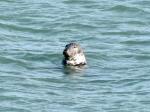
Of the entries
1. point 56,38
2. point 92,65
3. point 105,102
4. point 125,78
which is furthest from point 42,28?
point 105,102

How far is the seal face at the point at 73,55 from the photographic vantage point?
18.8 meters

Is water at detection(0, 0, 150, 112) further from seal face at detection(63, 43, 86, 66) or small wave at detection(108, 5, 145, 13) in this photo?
seal face at detection(63, 43, 86, 66)

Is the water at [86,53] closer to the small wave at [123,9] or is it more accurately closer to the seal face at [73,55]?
the small wave at [123,9]

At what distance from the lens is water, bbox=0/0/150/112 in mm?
16250

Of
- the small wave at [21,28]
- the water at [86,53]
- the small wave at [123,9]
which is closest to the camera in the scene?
the water at [86,53]

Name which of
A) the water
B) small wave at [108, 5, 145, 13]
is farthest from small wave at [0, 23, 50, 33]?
small wave at [108, 5, 145, 13]

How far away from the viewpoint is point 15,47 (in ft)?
67.2

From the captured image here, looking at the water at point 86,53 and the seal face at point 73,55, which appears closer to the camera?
the water at point 86,53

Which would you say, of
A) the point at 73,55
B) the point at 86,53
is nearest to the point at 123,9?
the point at 86,53

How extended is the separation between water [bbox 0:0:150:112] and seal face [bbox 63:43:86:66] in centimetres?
21

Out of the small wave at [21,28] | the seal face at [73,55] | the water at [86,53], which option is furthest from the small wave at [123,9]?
the seal face at [73,55]

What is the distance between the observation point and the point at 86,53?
66.3 feet

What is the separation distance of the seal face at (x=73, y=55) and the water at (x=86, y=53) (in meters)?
0.21

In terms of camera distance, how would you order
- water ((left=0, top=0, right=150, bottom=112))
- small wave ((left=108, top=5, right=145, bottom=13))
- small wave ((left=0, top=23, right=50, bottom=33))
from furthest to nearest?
small wave ((left=108, top=5, right=145, bottom=13)), small wave ((left=0, top=23, right=50, bottom=33)), water ((left=0, top=0, right=150, bottom=112))
